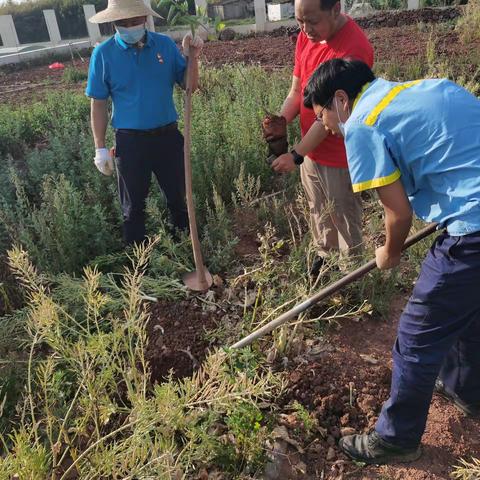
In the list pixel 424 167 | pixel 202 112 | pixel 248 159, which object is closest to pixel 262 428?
pixel 424 167

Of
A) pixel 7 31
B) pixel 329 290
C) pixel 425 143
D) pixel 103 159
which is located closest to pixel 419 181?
pixel 425 143

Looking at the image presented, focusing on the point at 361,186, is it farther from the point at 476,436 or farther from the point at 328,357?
the point at 476,436

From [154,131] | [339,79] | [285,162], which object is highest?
[339,79]

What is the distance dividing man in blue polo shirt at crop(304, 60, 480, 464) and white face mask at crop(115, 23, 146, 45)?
4.83ft

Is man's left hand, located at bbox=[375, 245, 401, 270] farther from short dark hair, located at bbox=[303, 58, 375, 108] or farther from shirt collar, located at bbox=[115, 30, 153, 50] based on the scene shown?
shirt collar, located at bbox=[115, 30, 153, 50]

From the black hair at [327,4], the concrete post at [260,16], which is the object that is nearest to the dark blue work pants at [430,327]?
the black hair at [327,4]

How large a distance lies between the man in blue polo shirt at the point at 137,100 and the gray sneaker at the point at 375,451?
5.90 ft

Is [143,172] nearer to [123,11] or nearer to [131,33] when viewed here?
[131,33]

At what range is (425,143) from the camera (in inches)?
61.2

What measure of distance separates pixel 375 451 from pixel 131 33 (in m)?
2.60

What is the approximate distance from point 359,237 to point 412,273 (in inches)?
19.3

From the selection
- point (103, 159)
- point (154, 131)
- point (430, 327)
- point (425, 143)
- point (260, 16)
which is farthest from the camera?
point (260, 16)

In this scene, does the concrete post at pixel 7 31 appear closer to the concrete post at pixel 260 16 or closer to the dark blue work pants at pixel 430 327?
the concrete post at pixel 260 16

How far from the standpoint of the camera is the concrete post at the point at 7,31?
19.7 metres
